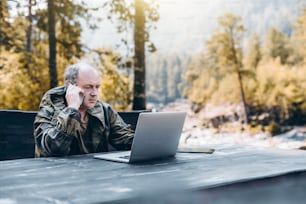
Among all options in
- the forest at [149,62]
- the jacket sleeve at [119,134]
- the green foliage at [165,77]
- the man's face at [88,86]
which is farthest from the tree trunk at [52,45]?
the man's face at [88,86]

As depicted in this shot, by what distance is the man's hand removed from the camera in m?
1.97

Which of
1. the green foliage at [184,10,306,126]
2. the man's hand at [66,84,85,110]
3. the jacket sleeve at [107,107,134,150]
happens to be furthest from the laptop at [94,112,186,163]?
the green foliage at [184,10,306,126]

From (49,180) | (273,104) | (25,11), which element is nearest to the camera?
(49,180)

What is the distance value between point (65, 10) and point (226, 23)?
175cm

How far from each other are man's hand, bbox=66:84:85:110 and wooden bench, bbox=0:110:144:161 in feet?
1.36

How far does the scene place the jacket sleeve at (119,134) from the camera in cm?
226

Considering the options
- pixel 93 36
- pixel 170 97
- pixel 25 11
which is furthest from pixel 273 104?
pixel 25 11

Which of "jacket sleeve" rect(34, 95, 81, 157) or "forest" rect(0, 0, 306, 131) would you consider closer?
"jacket sleeve" rect(34, 95, 81, 157)

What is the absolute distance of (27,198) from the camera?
1.00 metres

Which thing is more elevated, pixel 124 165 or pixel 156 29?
pixel 156 29

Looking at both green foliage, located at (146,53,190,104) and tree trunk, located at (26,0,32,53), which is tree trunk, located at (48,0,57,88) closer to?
tree trunk, located at (26,0,32,53)

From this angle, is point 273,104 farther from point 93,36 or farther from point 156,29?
point 93,36

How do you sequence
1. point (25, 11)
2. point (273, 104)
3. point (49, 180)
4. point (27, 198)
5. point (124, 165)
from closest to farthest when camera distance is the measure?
1. point (27, 198)
2. point (49, 180)
3. point (124, 165)
4. point (25, 11)
5. point (273, 104)

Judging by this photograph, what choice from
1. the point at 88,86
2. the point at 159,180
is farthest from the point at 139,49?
the point at 159,180
